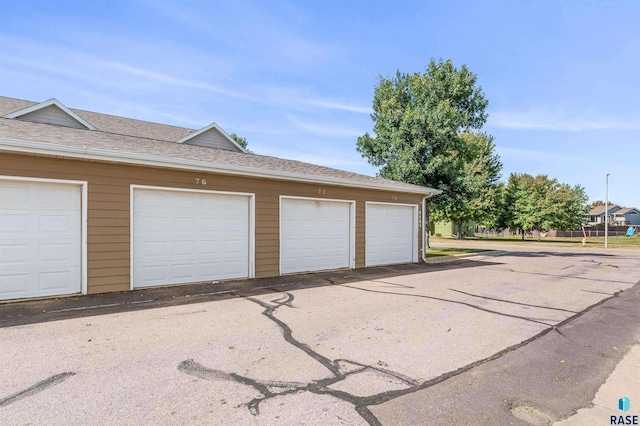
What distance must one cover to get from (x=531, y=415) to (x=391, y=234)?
9.98m

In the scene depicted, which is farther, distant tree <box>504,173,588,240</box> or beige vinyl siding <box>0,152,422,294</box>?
distant tree <box>504,173,588,240</box>

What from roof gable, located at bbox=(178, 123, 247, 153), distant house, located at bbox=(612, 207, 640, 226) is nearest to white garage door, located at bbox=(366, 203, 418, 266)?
roof gable, located at bbox=(178, 123, 247, 153)

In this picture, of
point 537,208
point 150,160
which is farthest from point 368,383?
point 537,208

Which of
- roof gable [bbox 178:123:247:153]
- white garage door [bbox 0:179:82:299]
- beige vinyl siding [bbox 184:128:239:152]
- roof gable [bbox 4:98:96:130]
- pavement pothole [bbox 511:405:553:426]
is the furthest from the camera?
beige vinyl siding [bbox 184:128:239:152]

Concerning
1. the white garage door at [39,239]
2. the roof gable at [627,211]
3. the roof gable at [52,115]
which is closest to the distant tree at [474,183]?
the white garage door at [39,239]

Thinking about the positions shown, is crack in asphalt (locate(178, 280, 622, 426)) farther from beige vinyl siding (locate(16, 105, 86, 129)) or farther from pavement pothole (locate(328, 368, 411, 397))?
beige vinyl siding (locate(16, 105, 86, 129))

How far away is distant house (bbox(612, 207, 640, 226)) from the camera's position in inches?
2603

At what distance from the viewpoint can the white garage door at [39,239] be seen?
598cm

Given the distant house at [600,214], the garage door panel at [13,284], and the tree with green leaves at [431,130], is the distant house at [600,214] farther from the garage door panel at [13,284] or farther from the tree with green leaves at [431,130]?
the garage door panel at [13,284]

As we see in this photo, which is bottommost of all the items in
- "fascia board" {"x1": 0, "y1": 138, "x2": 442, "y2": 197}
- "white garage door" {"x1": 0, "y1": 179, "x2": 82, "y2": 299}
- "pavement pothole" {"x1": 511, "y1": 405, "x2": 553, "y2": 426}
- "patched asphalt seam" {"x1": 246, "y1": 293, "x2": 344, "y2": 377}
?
"patched asphalt seam" {"x1": 246, "y1": 293, "x2": 344, "y2": 377}

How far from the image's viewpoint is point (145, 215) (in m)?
7.34

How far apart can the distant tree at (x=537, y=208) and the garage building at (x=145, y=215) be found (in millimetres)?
30057

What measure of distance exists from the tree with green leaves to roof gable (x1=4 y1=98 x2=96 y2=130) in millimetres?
14186

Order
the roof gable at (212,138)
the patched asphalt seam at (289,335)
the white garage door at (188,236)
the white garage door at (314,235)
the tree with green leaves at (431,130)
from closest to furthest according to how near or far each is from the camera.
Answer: the patched asphalt seam at (289,335) < the white garage door at (188,236) < the white garage door at (314,235) < the roof gable at (212,138) < the tree with green leaves at (431,130)
